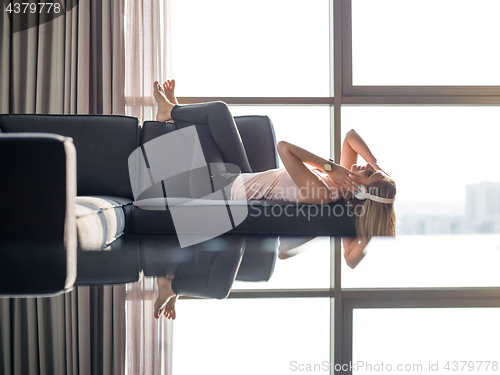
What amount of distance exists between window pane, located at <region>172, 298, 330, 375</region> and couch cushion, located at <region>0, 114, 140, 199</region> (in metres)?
1.64

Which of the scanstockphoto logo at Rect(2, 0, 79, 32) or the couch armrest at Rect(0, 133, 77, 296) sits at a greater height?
the scanstockphoto logo at Rect(2, 0, 79, 32)

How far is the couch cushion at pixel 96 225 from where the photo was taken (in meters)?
0.81

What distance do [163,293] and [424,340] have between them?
28 cm

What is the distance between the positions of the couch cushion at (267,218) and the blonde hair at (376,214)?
0.15 feet

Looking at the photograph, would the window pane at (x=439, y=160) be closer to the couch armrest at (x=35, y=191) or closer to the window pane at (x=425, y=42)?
the window pane at (x=425, y=42)

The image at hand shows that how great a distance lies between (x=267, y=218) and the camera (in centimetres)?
150

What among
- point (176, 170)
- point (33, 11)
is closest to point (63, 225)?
point (176, 170)

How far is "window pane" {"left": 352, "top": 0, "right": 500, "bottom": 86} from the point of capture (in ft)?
9.27

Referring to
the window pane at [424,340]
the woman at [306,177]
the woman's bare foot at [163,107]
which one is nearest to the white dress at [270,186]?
the woman at [306,177]
